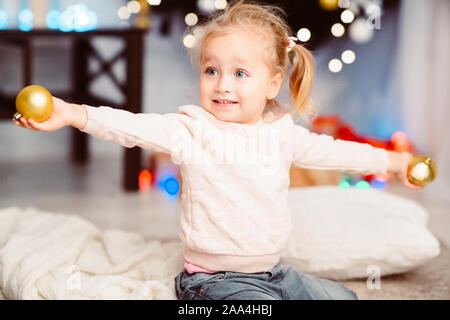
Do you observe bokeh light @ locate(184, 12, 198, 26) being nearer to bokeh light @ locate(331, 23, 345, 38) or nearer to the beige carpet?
bokeh light @ locate(331, 23, 345, 38)

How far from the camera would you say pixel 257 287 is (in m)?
0.86

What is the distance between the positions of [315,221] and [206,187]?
404 millimetres

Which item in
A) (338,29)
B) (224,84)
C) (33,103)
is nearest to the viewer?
(33,103)

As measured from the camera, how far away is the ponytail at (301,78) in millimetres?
909

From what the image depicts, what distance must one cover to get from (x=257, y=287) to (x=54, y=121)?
0.38m

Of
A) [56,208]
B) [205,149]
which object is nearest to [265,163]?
[205,149]

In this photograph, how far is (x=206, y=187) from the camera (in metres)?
0.85

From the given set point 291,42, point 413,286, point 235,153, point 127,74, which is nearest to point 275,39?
point 291,42

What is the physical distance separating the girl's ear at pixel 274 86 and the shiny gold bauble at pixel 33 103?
0.36 meters

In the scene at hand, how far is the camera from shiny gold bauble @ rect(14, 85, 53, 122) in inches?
26.4

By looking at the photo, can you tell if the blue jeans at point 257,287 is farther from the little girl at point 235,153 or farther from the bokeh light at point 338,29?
the bokeh light at point 338,29

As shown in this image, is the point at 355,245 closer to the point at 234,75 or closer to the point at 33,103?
the point at 234,75

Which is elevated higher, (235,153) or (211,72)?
(211,72)
